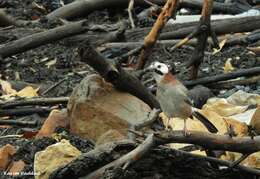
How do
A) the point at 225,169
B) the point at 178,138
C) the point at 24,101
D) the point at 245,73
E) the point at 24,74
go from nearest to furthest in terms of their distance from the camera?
the point at 178,138
the point at 225,169
the point at 24,101
the point at 245,73
the point at 24,74

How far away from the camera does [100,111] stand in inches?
216

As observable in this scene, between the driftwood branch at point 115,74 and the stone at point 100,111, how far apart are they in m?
0.11

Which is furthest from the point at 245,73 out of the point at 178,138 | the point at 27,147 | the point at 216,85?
the point at 178,138

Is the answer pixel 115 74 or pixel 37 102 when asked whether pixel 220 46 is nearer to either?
pixel 37 102

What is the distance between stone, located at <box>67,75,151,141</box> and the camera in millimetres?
5473

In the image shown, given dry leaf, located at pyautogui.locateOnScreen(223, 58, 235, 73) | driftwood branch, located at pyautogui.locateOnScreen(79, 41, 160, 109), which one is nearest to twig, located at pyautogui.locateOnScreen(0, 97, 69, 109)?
driftwood branch, located at pyautogui.locateOnScreen(79, 41, 160, 109)

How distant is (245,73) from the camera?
23.8 ft

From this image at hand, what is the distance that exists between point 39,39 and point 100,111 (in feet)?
10.2

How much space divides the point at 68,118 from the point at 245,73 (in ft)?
7.42

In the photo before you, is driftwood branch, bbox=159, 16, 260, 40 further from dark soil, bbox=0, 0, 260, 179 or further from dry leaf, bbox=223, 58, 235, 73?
dry leaf, bbox=223, 58, 235, 73

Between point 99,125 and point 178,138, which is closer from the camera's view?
point 178,138

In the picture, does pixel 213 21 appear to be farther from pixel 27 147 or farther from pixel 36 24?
pixel 27 147

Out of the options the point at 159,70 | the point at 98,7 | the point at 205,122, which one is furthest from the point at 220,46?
the point at 159,70

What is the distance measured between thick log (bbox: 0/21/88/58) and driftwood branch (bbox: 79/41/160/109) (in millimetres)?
2765
